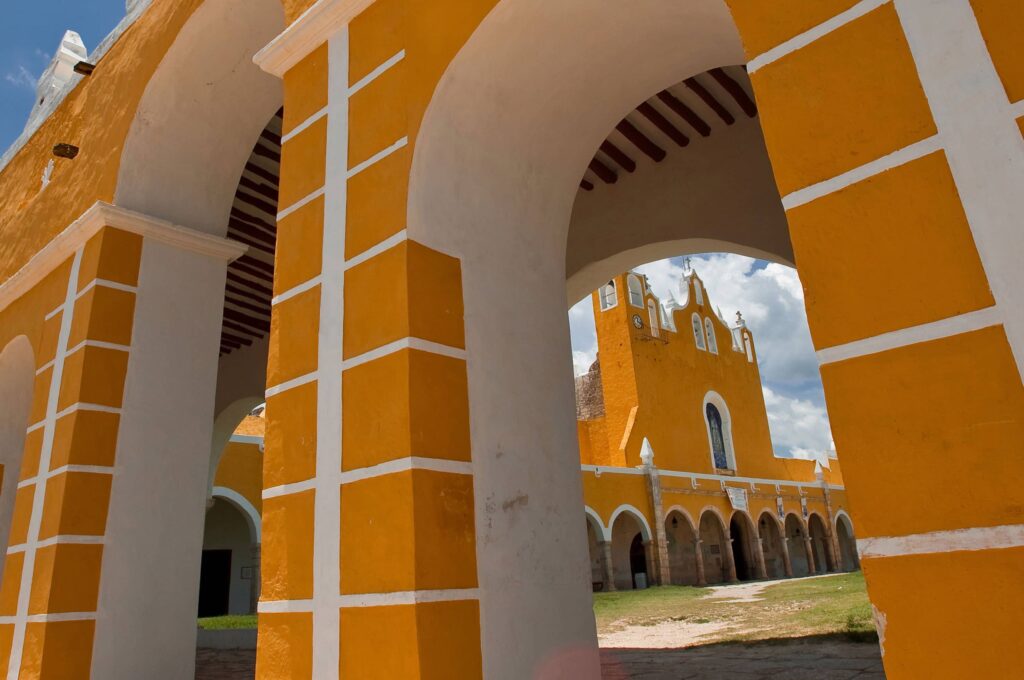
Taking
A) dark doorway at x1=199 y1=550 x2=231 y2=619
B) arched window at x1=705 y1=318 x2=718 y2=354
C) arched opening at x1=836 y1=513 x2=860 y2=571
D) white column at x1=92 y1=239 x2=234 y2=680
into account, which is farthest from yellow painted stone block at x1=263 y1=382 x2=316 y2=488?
arched opening at x1=836 y1=513 x2=860 y2=571

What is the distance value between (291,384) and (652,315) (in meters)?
18.0

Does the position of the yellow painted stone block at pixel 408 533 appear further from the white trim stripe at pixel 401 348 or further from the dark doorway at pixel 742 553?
the dark doorway at pixel 742 553

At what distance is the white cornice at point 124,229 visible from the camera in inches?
166

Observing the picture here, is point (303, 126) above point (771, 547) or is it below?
above

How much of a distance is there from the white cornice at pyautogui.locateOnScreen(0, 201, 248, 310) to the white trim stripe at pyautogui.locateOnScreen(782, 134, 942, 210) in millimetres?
3753

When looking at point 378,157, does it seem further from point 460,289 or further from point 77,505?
point 77,505

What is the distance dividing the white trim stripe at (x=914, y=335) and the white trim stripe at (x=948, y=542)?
1.12 ft

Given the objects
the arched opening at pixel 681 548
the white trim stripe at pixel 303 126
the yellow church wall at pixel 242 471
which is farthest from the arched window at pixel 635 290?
the white trim stripe at pixel 303 126

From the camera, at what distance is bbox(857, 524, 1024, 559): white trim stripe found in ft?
3.96

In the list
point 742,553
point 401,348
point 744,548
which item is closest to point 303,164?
point 401,348

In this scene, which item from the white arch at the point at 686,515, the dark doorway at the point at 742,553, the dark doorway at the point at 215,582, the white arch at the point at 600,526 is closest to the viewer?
the dark doorway at the point at 215,582

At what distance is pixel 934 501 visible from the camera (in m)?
1.29

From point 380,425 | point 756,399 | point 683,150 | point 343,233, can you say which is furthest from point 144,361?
point 756,399

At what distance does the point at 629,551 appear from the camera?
58.0 ft
